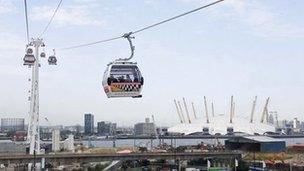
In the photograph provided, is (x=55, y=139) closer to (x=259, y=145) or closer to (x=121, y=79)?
(x=259, y=145)

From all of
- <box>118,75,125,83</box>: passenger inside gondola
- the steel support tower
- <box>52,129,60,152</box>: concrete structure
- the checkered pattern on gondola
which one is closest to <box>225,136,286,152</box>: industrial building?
<box>52,129,60,152</box>: concrete structure

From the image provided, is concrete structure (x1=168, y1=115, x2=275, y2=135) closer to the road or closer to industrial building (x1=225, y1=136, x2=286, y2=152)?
industrial building (x1=225, y1=136, x2=286, y2=152)

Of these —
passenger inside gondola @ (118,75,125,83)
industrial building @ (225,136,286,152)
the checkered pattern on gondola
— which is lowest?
industrial building @ (225,136,286,152)

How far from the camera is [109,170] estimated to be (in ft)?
269

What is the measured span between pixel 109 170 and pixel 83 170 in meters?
10.7

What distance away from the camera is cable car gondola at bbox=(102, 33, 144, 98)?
766 inches

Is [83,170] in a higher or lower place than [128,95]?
lower

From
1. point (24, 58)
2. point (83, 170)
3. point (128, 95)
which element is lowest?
point (83, 170)

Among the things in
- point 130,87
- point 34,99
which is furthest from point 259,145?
point 130,87

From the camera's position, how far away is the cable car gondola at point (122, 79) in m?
19.5

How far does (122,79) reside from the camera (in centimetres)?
1969

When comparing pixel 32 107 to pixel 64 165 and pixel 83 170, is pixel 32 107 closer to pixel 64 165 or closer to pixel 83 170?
pixel 83 170

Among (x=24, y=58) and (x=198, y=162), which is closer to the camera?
(x=24, y=58)

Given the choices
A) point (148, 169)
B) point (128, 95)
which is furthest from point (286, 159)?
point (128, 95)
